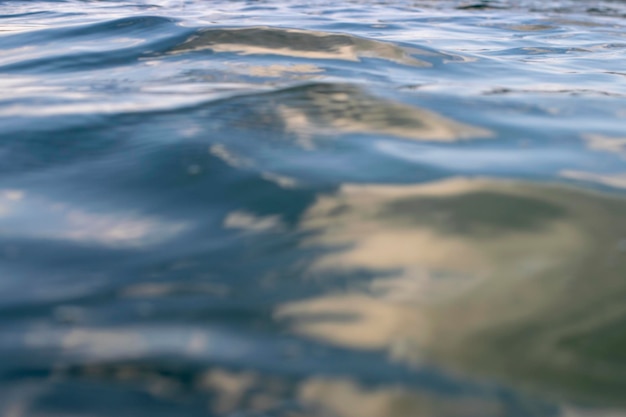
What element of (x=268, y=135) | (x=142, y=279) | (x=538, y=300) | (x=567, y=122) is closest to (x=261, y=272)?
(x=142, y=279)

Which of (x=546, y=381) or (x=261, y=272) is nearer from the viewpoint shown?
(x=546, y=381)

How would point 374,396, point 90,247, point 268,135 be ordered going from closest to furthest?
point 374,396, point 90,247, point 268,135

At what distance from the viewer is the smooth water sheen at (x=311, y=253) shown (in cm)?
97

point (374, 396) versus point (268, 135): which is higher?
point (268, 135)

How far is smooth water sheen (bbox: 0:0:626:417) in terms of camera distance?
0.97 metres

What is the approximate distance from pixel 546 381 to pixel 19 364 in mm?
768

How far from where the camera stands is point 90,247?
1.31 meters

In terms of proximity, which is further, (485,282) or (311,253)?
(311,253)

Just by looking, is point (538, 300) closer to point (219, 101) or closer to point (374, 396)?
point (374, 396)

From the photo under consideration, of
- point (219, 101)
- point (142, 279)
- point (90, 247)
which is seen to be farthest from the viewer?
point (219, 101)

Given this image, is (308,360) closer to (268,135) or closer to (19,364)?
(19,364)

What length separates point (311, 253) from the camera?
4.11 feet

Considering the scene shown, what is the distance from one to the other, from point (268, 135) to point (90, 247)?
2.30 ft

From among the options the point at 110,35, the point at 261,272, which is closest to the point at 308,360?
the point at 261,272
